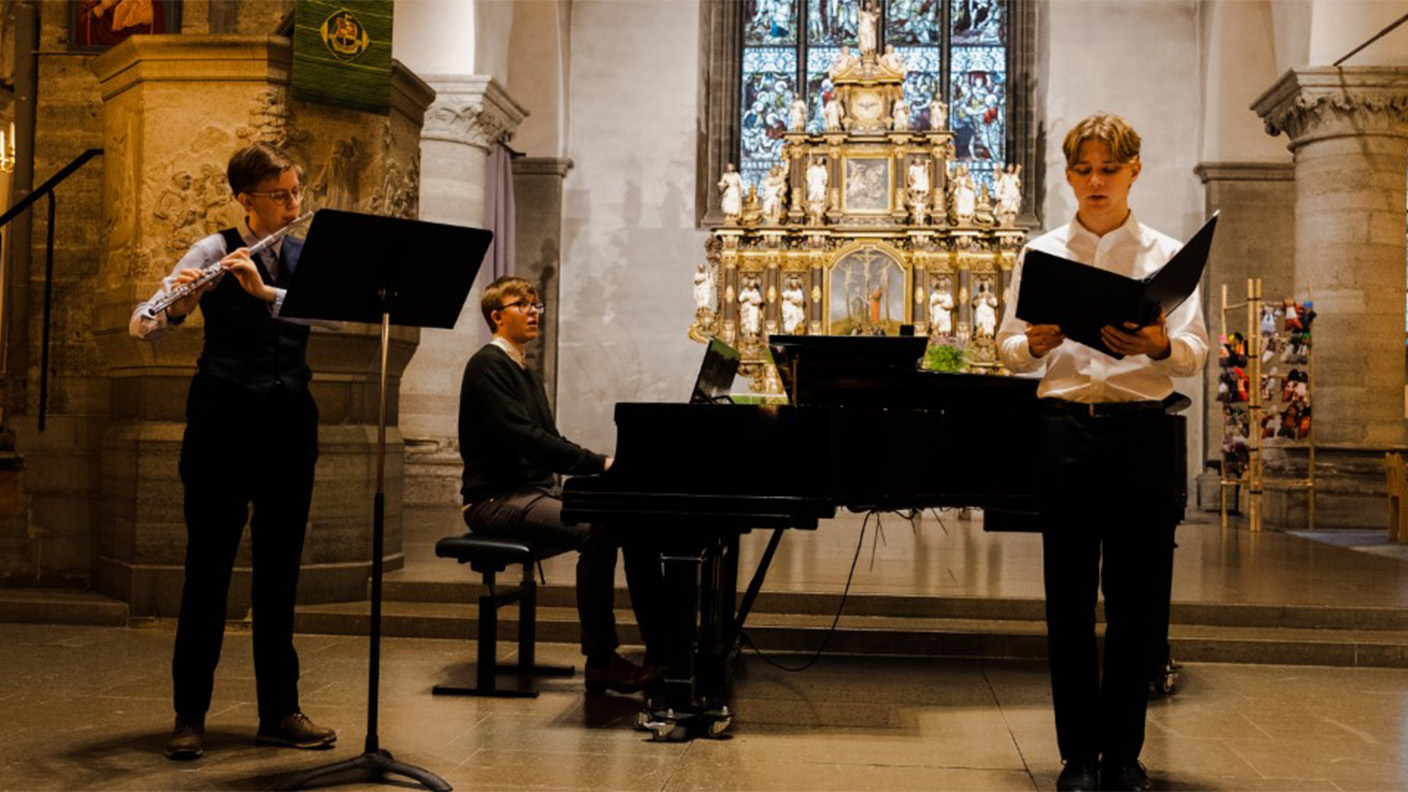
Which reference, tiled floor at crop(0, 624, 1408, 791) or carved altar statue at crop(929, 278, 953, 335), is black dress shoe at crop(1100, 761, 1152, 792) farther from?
carved altar statue at crop(929, 278, 953, 335)

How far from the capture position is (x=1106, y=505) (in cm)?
369

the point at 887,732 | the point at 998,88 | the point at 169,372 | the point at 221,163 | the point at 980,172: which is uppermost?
the point at 998,88

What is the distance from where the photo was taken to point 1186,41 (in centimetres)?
1591

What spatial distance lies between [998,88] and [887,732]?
44.3ft

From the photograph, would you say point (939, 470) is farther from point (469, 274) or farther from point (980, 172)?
point (980, 172)

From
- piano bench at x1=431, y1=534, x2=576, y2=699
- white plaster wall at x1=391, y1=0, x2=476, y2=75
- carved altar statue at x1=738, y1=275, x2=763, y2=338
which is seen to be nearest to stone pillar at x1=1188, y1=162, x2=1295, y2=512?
carved altar statue at x1=738, y1=275, x2=763, y2=338

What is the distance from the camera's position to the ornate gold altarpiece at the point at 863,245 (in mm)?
14703

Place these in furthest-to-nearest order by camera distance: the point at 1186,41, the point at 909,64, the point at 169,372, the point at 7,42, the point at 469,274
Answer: the point at 909,64
the point at 1186,41
the point at 7,42
the point at 169,372
the point at 469,274

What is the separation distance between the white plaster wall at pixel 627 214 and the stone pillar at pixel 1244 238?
579 centimetres

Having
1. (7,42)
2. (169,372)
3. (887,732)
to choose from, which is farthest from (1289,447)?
(7,42)

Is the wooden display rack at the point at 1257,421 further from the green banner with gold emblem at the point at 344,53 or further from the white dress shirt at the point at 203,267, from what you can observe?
the white dress shirt at the point at 203,267

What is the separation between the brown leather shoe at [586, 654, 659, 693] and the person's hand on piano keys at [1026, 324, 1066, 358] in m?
2.05

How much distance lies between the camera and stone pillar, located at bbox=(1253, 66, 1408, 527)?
1142 centimetres

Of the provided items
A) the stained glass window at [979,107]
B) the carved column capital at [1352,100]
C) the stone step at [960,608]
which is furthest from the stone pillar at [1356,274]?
the stone step at [960,608]
